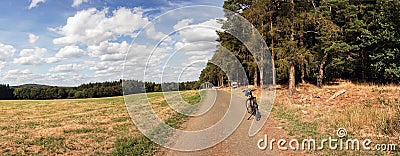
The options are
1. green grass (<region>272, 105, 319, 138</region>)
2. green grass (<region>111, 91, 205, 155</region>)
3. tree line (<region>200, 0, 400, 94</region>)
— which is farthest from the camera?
tree line (<region>200, 0, 400, 94</region>)

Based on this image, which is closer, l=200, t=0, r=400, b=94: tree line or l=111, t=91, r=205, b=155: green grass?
l=111, t=91, r=205, b=155: green grass

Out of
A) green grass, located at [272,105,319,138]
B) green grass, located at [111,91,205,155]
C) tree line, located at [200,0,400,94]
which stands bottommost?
green grass, located at [111,91,205,155]

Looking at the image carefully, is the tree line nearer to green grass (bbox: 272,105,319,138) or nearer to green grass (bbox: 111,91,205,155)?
green grass (bbox: 272,105,319,138)

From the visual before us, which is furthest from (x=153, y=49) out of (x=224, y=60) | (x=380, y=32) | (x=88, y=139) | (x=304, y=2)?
(x=224, y=60)

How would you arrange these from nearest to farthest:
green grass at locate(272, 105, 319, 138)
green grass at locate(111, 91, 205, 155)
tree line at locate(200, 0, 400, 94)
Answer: green grass at locate(111, 91, 205, 155)
green grass at locate(272, 105, 319, 138)
tree line at locate(200, 0, 400, 94)

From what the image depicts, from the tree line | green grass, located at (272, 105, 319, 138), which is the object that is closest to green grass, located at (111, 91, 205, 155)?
green grass, located at (272, 105, 319, 138)

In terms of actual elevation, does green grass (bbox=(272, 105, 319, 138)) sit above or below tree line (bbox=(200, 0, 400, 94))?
below

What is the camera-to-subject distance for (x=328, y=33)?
82.6 ft

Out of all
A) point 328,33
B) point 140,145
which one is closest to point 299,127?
point 140,145

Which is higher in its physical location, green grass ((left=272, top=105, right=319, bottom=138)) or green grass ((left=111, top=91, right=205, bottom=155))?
green grass ((left=272, top=105, right=319, bottom=138))

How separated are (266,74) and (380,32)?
12418mm

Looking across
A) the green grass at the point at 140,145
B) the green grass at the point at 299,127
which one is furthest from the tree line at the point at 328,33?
the green grass at the point at 140,145

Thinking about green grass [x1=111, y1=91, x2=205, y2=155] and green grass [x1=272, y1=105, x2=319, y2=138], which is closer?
green grass [x1=111, y1=91, x2=205, y2=155]

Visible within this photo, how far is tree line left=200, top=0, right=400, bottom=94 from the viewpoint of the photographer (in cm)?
2573
